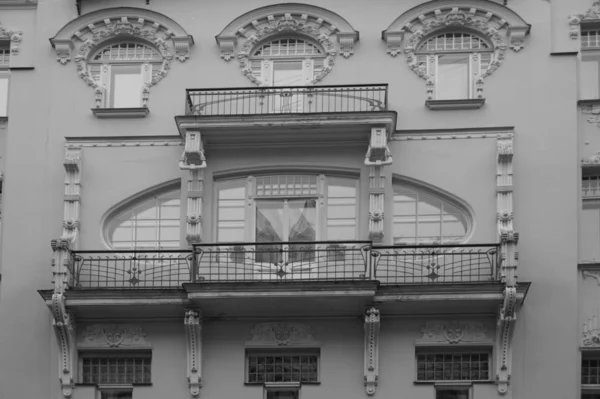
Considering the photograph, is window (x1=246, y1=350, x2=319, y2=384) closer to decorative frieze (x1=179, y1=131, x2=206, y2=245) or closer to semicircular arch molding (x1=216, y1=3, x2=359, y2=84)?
decorative frieze (x1=179, y1=131, x2=206, y2=245)

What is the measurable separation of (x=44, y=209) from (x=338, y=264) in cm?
596

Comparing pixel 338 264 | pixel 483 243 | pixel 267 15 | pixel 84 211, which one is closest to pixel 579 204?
pixel 483 243

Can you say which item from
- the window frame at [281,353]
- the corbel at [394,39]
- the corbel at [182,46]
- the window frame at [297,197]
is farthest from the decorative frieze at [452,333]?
the corbel at [182,46]

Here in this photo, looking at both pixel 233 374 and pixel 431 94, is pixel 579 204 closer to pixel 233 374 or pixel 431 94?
pixel 431 94

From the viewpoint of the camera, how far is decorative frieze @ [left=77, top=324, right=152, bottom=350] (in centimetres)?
3003

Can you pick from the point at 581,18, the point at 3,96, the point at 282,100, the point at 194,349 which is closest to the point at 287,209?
the point at 282,100

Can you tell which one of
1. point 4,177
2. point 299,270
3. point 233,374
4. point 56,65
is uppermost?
point 56,65

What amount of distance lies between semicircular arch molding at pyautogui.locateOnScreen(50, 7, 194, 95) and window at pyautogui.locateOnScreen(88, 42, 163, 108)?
0.53ft

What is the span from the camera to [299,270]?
29.9 meters

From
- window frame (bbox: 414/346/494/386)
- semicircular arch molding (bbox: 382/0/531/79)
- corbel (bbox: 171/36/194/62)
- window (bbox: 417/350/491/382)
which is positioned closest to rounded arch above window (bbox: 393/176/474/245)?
window frame (bbox: 414/346/494/386)

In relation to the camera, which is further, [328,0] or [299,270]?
[328,0]

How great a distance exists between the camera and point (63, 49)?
1254 inches

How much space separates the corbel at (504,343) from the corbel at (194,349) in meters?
5.60

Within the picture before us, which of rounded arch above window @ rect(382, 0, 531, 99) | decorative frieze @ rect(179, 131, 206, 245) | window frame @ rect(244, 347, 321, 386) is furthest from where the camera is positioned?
rounded arch above window @ rect(382, 0, 531, 99)
